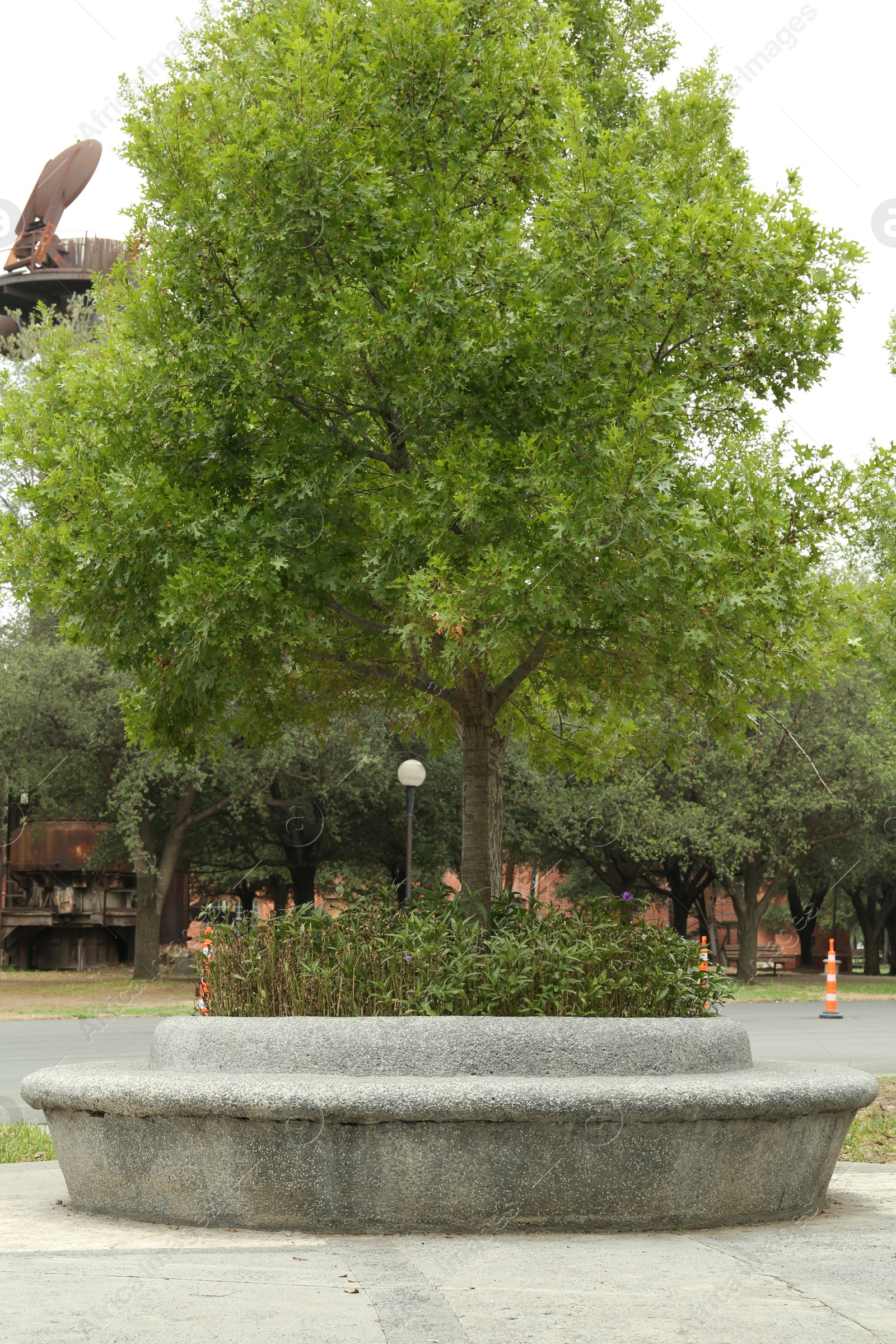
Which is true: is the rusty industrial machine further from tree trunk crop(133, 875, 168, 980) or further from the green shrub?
the green shrub

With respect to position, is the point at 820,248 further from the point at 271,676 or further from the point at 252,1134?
the point at 252,1134

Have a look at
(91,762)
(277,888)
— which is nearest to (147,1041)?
(91,762)

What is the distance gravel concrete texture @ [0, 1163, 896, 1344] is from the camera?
405 cm

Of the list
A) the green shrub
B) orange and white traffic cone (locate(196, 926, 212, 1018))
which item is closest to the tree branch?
the green shrub

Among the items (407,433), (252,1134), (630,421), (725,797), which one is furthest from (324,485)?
(725,797)

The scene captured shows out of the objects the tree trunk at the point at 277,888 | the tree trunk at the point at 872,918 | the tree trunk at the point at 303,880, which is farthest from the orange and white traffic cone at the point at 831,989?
the tree trunk at the point at 872,918

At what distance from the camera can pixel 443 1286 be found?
463cm

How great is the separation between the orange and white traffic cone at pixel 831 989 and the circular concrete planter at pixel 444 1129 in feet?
42.9

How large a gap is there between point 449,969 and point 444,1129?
1.21 m

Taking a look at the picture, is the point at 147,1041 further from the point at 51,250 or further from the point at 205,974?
the point at 51,250

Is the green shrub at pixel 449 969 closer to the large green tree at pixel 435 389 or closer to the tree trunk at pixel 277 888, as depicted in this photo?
the large green tree at pixel 435 389

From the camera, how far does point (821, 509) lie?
7031 mm

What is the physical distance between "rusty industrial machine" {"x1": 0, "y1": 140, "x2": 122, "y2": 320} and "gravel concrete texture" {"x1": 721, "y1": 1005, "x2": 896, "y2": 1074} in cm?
2761

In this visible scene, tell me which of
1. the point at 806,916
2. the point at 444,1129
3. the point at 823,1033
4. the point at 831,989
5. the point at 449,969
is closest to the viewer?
the point at 444,1129
